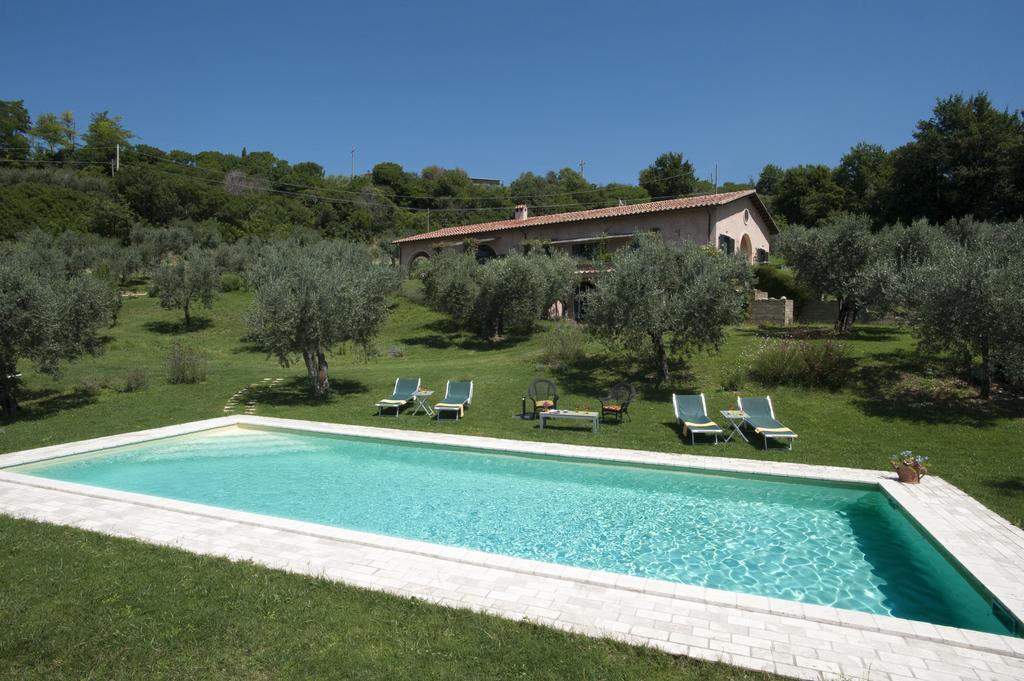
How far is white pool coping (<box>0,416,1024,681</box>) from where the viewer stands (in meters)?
4.46

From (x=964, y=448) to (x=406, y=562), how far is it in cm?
1044

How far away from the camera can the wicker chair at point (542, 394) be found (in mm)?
13893

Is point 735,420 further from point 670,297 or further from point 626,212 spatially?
point 626,212

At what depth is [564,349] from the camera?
1995 cm

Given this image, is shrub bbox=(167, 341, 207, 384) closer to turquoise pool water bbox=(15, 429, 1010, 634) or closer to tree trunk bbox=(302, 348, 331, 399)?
tree trunk bbox=(302, 348, 331, 399)

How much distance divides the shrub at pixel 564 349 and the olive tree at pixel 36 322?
44.0 ft

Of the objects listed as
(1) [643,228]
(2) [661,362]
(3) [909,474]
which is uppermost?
(1) [643,228]

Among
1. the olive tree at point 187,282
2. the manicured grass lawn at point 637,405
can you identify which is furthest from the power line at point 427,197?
the manicured grass lawn at point 637,405

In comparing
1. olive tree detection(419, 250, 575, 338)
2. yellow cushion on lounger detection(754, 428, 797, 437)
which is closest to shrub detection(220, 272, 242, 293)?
olive tree detection(419, 250, 575, 338)

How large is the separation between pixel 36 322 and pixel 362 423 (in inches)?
312

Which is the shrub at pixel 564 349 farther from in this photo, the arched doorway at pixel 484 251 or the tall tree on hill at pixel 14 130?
the tall tree on hill at pixel 14 130

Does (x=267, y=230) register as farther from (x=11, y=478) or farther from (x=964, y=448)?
(x=964, y=448)

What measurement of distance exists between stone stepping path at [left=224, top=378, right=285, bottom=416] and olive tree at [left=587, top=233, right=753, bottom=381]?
9.86 metres

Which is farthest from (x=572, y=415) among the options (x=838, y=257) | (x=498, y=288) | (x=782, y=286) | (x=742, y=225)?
(x=742, y=225)
